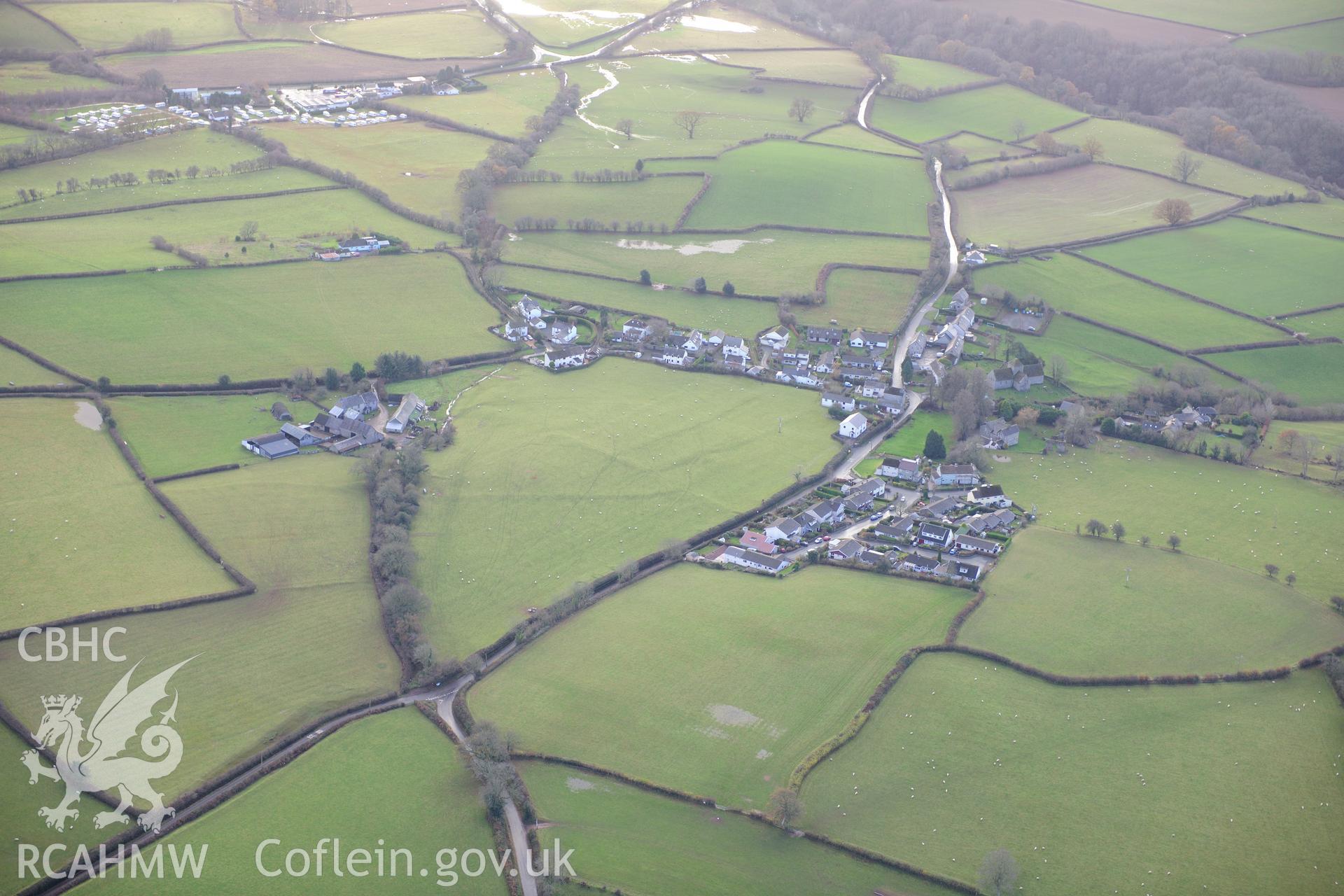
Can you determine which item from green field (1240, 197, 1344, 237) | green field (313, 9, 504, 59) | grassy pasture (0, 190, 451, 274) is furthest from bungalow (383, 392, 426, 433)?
green field (313, 9, 504, 59)

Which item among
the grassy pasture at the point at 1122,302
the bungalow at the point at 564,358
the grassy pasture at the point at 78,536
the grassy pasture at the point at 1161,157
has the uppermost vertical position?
the grassy pasture at the point at 1161,157

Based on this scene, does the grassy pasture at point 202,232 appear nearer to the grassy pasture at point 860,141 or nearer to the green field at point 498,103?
the green field at point 498,103

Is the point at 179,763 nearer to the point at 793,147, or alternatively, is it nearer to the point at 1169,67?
the point at 793,147

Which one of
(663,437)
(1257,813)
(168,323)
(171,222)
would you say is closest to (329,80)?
(171,222)

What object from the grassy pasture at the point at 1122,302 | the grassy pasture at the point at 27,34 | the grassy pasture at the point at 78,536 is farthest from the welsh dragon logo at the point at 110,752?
the grassy pasture at the point at 27,34

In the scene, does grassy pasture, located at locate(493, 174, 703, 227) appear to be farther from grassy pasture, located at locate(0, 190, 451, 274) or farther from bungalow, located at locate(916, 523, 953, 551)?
bungalow, located at locate(916, 523, 953, 551)

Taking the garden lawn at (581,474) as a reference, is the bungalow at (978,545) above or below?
above
